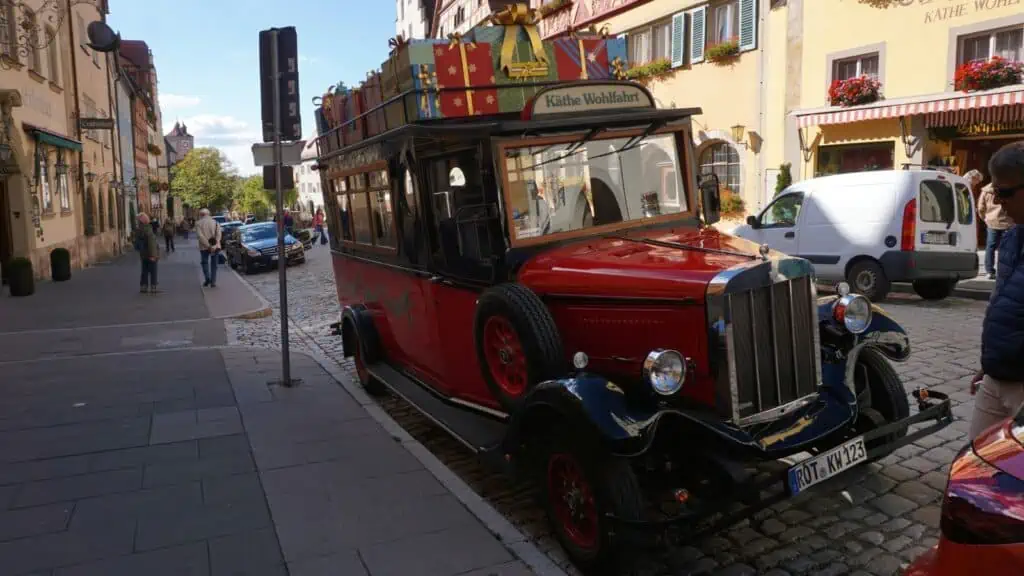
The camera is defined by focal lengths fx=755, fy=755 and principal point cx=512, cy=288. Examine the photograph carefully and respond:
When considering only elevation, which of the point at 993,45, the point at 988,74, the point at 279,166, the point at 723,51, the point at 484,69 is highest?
the point at 723,51

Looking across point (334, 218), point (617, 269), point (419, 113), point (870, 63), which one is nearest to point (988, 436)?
point (617, 269)

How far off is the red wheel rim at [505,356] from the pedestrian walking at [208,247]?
14.2m

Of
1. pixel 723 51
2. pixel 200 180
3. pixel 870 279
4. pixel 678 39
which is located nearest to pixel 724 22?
pixel 723 51

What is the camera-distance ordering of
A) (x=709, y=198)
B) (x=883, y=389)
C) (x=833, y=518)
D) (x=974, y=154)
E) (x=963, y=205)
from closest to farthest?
(x=833, y=518), (x=883, y=389), (x=709, y=198), (x=963, y=205), (x=974, y=154)

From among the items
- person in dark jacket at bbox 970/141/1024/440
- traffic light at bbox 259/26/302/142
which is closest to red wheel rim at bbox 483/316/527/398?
person in dark jacket at bbox 970/141/1024/440

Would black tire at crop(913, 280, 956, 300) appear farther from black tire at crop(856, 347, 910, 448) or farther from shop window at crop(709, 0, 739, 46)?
shop window at crop(709, 0, 739, 46)

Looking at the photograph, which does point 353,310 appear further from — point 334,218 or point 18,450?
point 18,450

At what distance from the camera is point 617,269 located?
4.03m

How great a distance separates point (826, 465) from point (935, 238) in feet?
28.0

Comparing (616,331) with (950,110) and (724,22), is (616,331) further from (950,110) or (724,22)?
(724,22)

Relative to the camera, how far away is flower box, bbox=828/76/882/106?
608 inches

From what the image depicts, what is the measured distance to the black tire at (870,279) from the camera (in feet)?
35.5

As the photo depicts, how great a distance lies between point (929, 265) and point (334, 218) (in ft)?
26.4

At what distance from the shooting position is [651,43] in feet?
70.6
